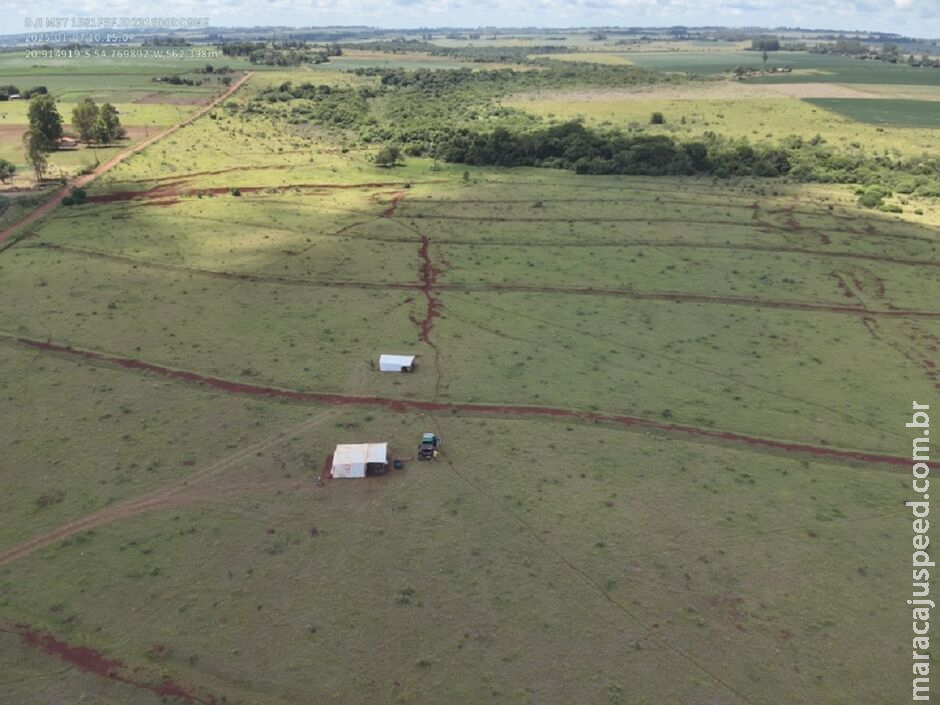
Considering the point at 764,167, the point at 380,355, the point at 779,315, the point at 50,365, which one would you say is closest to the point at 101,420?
the point at 50,365

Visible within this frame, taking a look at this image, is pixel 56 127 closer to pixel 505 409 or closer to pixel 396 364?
pixel 396 364

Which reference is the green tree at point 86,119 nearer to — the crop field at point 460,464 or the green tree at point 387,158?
the crop field at point 460,464

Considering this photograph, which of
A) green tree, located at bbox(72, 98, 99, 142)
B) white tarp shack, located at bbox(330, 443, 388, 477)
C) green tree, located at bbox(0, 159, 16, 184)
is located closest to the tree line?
green tree, located at bbox(72, 98, 99, 142)

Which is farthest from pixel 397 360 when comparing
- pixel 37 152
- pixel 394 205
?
pixel 37 152

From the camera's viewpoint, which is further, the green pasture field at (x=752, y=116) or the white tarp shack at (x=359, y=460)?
the green pasture field at (x=752, y=116)

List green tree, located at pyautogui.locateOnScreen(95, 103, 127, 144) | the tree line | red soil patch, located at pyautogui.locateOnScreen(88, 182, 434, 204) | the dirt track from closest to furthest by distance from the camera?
the dirt track
red soil patch, located at pyautogui.locateOnScreen(88, 182, 434, 204)
the tree line
green tree, located at pyautogui.locateOnScreen(95, 103, 127, 144)

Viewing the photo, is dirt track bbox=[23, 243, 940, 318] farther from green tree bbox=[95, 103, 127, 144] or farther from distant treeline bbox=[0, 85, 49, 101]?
distant treeline bbox=[0, 85, 49, 101]

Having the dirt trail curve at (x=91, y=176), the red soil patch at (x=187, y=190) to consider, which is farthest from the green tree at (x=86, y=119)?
the red soil patch at (x=187, y=190)
